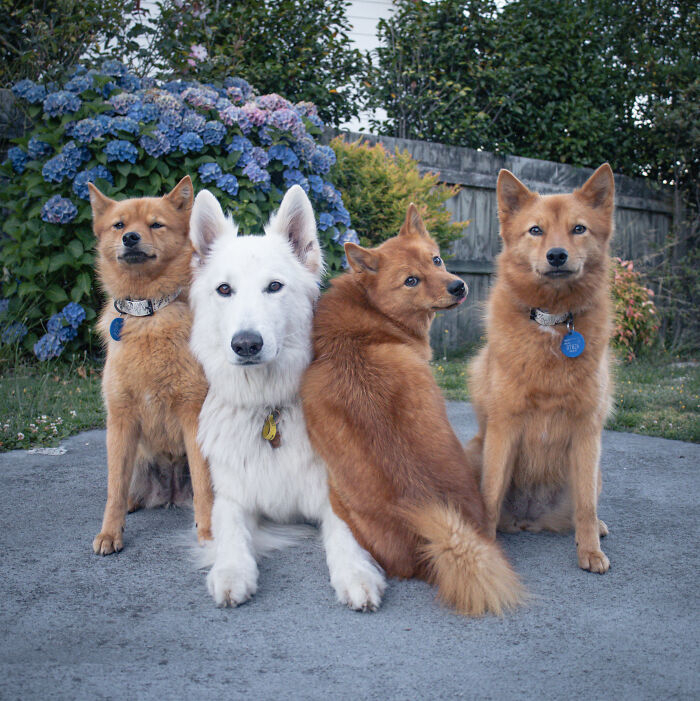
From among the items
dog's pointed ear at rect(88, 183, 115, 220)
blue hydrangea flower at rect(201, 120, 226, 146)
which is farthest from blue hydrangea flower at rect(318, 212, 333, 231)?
dog's pointed ear at rect(88, 183, 115, 220)

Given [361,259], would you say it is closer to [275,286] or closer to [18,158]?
[275,286]

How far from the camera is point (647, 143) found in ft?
29.7

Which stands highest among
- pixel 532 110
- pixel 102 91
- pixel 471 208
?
pixel 532 110

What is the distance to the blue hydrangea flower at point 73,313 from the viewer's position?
507 cm

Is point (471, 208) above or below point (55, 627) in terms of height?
above

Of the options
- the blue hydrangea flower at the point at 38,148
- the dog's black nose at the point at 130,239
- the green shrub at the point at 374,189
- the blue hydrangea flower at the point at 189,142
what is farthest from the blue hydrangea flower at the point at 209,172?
the dog's black nose at the point at 130,239

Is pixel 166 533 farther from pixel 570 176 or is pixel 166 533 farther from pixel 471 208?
pixel 570 176

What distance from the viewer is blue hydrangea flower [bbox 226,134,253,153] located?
17.0 feet

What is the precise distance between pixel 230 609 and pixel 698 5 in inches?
423

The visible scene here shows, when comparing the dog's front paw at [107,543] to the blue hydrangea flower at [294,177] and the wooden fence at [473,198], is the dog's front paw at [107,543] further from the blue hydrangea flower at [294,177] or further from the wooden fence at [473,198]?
the wooden fence at [473,198]

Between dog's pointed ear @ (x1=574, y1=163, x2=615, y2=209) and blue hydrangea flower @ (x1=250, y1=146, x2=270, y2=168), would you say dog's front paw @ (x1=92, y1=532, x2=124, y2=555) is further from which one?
blue hydrangea flower @ (x1=250, y1=146, x2=270, y2=168)

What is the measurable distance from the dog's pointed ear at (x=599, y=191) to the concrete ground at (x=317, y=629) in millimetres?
1469

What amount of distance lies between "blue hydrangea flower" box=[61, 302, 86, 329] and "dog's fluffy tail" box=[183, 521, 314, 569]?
9.95 feet

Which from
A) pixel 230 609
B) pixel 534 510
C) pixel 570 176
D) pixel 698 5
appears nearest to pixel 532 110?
pixel 570 176
